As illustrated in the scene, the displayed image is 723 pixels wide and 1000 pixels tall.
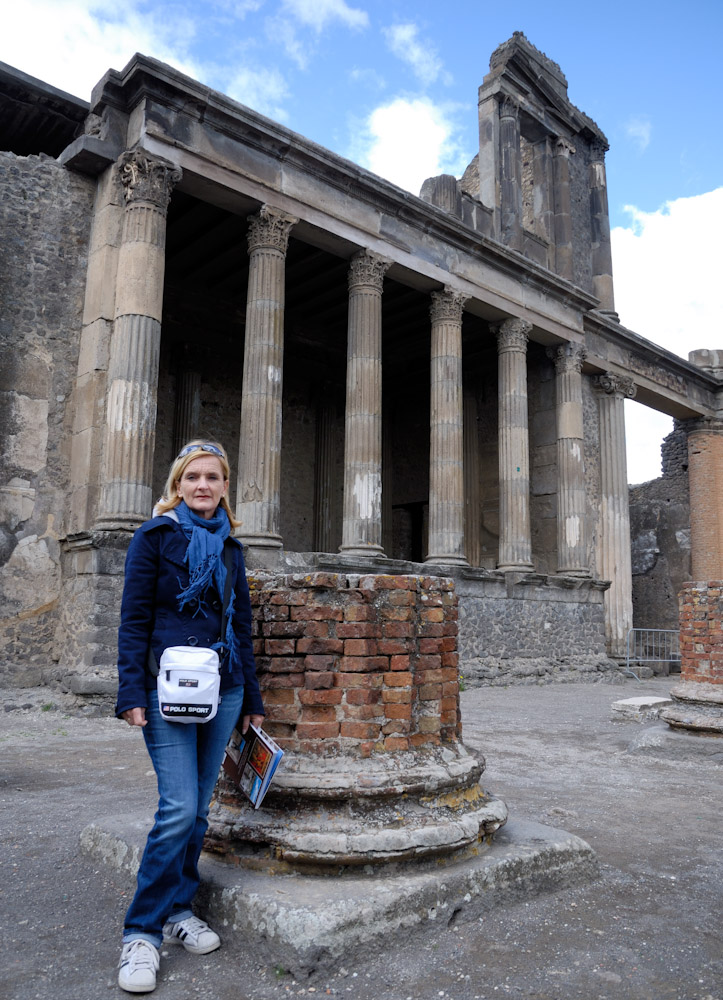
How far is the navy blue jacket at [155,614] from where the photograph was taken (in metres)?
2.47

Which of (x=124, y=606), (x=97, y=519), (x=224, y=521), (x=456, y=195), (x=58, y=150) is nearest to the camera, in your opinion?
(x=124, y=606)

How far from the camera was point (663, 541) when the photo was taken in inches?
867

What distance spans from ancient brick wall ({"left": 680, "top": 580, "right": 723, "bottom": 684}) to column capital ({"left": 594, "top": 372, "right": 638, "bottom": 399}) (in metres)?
11.1

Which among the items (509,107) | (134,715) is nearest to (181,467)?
(134,715)

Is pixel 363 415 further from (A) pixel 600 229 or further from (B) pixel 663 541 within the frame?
(B) pixel 663 541

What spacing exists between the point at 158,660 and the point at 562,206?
56.5ft

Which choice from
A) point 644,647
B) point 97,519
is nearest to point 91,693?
point 97,519

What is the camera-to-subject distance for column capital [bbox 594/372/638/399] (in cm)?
1755

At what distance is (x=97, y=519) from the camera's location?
9273 millimetres

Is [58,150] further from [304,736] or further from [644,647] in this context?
[644,647]

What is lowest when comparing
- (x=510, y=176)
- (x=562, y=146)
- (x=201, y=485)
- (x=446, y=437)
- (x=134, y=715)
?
(x=134, y=715)

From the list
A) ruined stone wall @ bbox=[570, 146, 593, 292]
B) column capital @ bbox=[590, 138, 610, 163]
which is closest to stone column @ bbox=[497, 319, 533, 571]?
ruined stone wall @ bbox=[570, 146, 593, 292]

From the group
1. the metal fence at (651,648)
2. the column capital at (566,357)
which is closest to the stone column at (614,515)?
the metal fence at (651,648)

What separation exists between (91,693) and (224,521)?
6347mm
